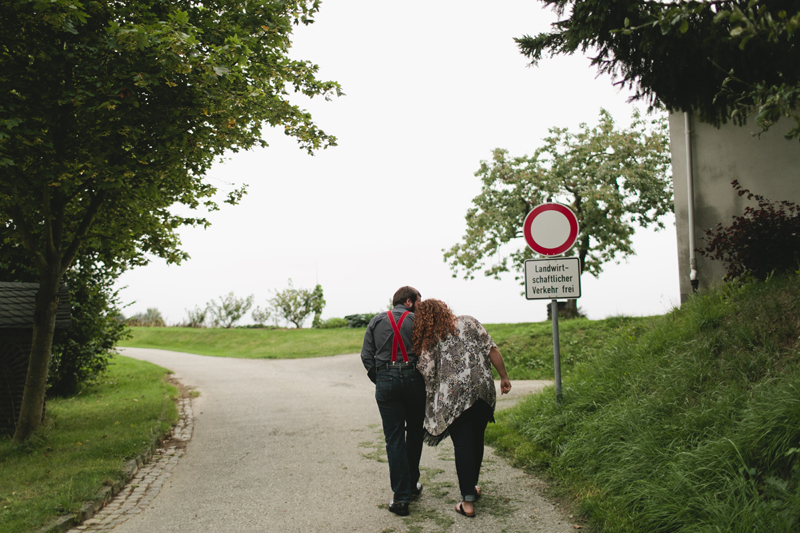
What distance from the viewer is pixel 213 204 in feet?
35.2

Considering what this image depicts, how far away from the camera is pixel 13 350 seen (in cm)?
916

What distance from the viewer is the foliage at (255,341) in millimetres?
24328

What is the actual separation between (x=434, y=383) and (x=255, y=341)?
2641cm

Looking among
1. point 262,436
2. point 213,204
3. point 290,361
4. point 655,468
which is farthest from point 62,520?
point 290,361

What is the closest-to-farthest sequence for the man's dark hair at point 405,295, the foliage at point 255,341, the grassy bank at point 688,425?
the grassy bank at point 688,425
the man's dark hair at point 405,295
the foliage at point 255,341

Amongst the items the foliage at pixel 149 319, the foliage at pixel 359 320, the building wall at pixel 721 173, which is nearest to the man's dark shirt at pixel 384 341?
the building wall at pixel 721 173

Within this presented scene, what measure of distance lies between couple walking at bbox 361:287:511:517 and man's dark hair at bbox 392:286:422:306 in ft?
0.41

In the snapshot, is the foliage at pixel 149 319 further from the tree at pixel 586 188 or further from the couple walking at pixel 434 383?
the couple walking at pixel 434 383

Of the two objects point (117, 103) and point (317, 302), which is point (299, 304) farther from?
point (117, 103)

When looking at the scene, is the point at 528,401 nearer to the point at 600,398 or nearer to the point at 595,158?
the point at 600,398

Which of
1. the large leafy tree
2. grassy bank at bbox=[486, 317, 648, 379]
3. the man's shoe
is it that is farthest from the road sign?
grassy bank at bbox=[486, 317, 648, 379]

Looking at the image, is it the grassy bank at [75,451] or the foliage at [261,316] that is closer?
the grassy bank at [75,451]

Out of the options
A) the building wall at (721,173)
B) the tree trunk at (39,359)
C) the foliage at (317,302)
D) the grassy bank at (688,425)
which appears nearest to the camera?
the grassy bank at (688,425)

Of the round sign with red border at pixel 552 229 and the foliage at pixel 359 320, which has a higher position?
the round sign with red border at pixel 552 229
